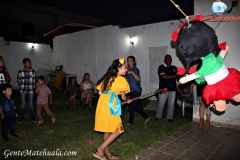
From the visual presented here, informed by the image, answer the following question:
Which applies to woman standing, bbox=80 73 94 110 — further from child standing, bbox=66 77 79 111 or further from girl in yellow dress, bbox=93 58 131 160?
girl in yellow dress, bbox=93 58 131 160

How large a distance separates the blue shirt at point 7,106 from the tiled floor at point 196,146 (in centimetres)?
266

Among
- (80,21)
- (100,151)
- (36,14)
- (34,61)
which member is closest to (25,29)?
(36,14)

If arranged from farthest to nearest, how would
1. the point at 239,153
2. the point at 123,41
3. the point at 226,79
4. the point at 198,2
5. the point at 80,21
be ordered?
the point at 80,21
the point at 123,41
the point at 198,2
the point at 239,153
the point at 226,79

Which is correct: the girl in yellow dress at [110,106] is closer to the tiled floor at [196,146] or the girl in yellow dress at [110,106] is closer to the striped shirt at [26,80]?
the tiled floor at [196,146]

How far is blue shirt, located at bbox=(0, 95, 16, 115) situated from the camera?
12.4ft

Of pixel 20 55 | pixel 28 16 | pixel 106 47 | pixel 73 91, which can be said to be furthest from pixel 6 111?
pixel 28 16

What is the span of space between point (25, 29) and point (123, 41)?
10327mm

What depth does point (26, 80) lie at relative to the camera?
15.9 feet

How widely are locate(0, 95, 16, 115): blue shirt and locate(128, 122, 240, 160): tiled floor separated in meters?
2.66

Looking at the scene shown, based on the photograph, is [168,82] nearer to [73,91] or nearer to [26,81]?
[73,91]

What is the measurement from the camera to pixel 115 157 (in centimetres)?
302

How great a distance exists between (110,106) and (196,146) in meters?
1.94

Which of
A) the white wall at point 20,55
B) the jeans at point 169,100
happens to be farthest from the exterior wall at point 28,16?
the jeans at point 169,100

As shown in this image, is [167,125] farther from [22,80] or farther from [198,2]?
[22,80]
